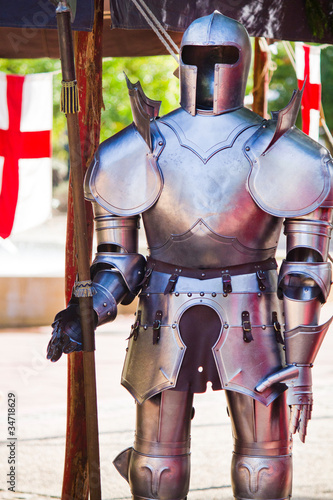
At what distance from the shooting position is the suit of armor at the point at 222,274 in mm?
3031

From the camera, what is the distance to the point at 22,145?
545cm

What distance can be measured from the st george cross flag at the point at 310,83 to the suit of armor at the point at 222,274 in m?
3.17

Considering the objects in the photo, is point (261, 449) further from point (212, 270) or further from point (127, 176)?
point (127, 176)

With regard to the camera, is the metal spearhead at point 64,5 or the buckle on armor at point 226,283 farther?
the buckle on armor at point 226,283

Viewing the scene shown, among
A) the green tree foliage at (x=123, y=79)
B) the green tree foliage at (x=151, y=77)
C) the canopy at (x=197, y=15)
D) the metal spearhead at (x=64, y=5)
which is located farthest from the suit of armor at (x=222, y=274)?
the green tree foliage at (x=151, y=77)

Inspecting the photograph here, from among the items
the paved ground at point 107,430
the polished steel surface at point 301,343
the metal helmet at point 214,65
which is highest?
the metal helmet at point 214,65

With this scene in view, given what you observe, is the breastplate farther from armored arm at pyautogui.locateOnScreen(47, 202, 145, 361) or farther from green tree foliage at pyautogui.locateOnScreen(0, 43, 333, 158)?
green tree foliage at pyautogui.locateOnScreen(0, 43, 333, 158)

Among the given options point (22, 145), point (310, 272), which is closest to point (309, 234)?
point (310, 272)

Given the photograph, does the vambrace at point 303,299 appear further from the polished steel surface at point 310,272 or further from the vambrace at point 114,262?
the vambrace at point 114,262

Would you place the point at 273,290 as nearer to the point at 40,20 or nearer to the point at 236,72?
the point at 236,72

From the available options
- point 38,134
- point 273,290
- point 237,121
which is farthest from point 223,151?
point 38,134

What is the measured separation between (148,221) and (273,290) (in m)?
0.55

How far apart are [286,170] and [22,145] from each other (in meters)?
2.80

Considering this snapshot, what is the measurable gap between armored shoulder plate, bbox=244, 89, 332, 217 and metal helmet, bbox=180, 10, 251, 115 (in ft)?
0.71
